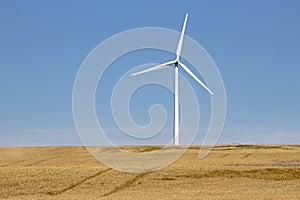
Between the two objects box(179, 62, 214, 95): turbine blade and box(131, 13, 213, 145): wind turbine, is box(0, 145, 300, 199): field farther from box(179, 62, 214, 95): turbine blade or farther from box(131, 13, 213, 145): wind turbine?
box(179, 62, 214, 95): turbine blade

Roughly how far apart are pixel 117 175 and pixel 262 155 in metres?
21.5

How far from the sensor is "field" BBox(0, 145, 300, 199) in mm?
41750

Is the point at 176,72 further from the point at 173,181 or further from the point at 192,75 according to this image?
the point at 173,181

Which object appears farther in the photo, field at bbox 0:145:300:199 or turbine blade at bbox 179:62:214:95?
turbine blade at bbox 179:62:214:95

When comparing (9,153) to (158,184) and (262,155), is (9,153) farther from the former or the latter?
(158,184)

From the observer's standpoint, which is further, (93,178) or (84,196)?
(93,178)

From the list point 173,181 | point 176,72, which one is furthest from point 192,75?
point 173,181

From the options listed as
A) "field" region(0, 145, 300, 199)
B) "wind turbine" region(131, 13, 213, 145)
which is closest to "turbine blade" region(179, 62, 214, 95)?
"wind turbine" region(131, 13, 213, 145)

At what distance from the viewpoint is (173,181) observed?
1923 inches

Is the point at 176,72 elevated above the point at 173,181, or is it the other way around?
the point at 176,72

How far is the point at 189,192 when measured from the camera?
139 feet

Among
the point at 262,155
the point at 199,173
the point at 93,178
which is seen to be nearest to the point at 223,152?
the point at 262,155

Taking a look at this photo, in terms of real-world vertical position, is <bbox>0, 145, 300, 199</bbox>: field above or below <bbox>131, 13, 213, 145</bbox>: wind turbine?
below

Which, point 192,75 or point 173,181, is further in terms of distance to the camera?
point 192,75
